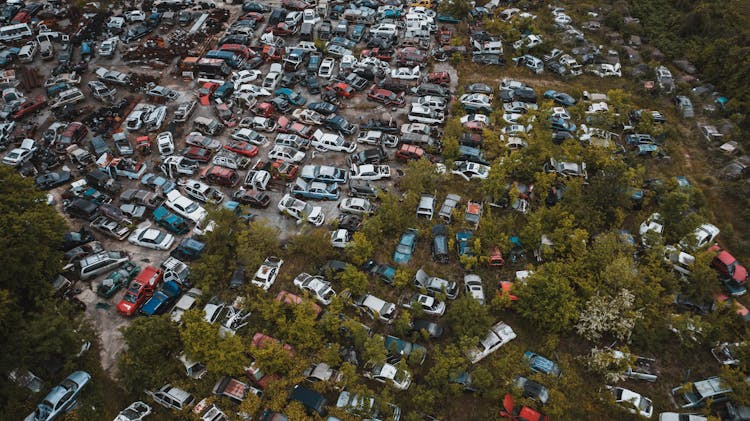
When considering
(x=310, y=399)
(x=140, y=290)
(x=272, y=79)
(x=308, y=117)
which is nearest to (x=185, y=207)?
(x=140, y=290)

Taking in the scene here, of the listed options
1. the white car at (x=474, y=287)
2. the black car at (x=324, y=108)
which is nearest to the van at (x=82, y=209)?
the black car at (x=324, y=108)

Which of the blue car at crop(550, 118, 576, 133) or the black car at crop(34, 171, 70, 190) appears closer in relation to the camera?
the black car at crop(34, 171, 70, 190)

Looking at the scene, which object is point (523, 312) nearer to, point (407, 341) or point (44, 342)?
point (407, 341)

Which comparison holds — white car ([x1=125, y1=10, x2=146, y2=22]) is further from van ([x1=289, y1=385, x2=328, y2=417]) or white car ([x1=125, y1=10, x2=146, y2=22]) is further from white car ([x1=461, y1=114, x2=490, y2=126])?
van ([x1=289, y1=385, x2=328, y2=417])

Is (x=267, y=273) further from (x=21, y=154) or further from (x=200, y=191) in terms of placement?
(x=21, y=154)

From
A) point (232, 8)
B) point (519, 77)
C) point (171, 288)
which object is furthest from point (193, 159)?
point (519, 77)

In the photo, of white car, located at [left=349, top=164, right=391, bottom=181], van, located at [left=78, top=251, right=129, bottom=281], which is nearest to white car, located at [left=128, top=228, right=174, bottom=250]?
van, located at [left=78, top=251, right=129, bottom=281]

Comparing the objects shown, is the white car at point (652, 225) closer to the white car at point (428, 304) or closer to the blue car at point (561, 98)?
the blue car at point (561, 98)
